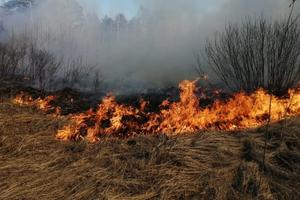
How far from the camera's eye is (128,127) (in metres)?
6.07

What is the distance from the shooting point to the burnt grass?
381 cm

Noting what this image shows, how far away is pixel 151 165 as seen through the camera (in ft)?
13.9

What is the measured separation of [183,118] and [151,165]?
2.23 metres

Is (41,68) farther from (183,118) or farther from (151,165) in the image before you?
(151,165)

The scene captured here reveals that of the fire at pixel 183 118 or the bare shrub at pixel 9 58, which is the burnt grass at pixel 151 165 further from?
the bare shrub at pixel 9 58

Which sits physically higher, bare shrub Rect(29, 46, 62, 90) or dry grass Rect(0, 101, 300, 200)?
bare shrub Rect(29, 46, 62, 90)

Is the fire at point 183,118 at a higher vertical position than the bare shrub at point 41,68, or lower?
lower

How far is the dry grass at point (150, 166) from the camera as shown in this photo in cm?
381

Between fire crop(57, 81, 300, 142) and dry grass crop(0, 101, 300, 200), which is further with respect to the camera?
fire crop(57, 81, 300, 142)

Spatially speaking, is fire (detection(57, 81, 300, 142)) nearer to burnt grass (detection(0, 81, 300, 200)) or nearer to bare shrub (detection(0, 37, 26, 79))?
burnt grass (detection(0, 81, 300, 200))

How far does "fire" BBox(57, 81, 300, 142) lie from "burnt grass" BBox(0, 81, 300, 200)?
503 millimetres

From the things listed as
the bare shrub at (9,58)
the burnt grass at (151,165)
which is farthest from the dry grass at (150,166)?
the bare shrub at (9,58)

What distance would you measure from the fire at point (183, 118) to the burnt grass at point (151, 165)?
503mm

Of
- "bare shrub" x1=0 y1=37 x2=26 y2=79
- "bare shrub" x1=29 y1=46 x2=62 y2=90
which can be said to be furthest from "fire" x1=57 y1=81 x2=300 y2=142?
"bare shrub" x1=29 y1=46 x2=62 y2=90
